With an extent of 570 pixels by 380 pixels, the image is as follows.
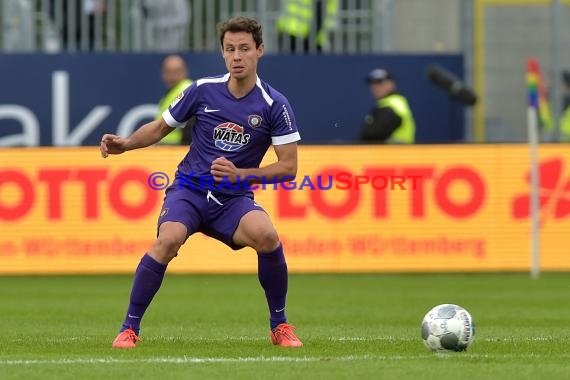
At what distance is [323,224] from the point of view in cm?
1734

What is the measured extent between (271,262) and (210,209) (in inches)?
20.2

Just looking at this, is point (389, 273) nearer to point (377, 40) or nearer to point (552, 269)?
point (552, 269)

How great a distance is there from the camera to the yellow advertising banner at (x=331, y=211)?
17.2 m

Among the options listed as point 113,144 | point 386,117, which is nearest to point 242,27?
point 113,144

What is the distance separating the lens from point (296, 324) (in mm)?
11484

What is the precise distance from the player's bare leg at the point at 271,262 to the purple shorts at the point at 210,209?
0.07 m

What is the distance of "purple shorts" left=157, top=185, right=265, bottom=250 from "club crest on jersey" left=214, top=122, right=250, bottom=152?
1.01ft

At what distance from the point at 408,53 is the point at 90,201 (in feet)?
17.3

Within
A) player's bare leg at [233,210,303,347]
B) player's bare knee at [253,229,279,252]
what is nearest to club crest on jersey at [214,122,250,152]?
player's bare leg at [233,210,303,347]

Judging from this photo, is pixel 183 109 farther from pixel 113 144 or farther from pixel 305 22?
pixel 305 22

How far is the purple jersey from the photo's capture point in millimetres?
9125

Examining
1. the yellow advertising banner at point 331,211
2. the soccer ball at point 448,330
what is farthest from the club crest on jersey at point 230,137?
the yellow advertising banner at point 331,211

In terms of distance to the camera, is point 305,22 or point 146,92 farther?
point 146,92

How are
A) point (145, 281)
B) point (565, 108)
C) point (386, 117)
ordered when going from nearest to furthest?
point (145, 281), point (386, 117), point (565, 108)
